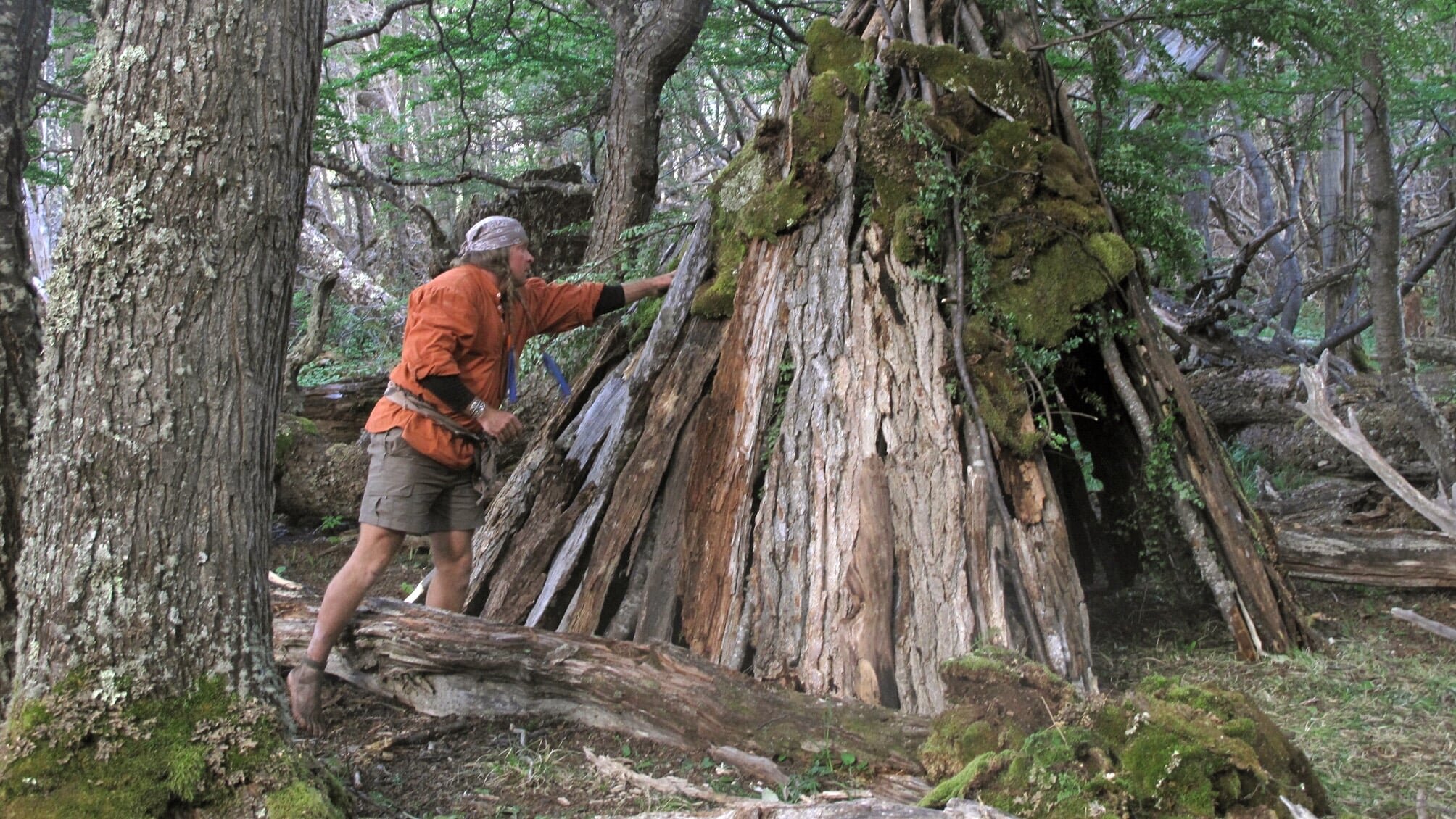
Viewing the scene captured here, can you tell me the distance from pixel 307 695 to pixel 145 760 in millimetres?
1388

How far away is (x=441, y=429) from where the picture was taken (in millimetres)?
4426

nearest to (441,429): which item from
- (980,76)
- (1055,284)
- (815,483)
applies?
(815,483)

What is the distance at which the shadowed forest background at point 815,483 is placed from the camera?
290cm

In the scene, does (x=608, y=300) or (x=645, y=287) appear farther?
(x=645, y=287)

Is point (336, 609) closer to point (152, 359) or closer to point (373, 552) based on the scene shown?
point (373, 552)

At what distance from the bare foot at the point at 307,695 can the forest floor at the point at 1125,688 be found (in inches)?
3.1

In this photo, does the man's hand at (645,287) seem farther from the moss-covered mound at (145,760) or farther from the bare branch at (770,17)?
the bare branch at (770,17)

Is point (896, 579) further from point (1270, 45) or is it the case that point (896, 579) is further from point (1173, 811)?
point (1270, 45)

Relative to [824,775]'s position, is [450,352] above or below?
above

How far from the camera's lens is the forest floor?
340cm

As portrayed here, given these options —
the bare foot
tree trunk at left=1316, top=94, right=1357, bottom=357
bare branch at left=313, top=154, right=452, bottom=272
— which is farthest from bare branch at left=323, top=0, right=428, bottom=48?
tree trunk at left=1316, top=94, right=1357, bottom=357

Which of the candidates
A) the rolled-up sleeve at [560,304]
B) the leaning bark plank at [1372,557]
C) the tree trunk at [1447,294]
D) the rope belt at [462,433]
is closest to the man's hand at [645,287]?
the rolled-up sleeve at [560,304]

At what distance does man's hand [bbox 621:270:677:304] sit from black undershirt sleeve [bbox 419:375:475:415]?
46.3 inches

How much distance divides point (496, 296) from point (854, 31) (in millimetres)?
2606
